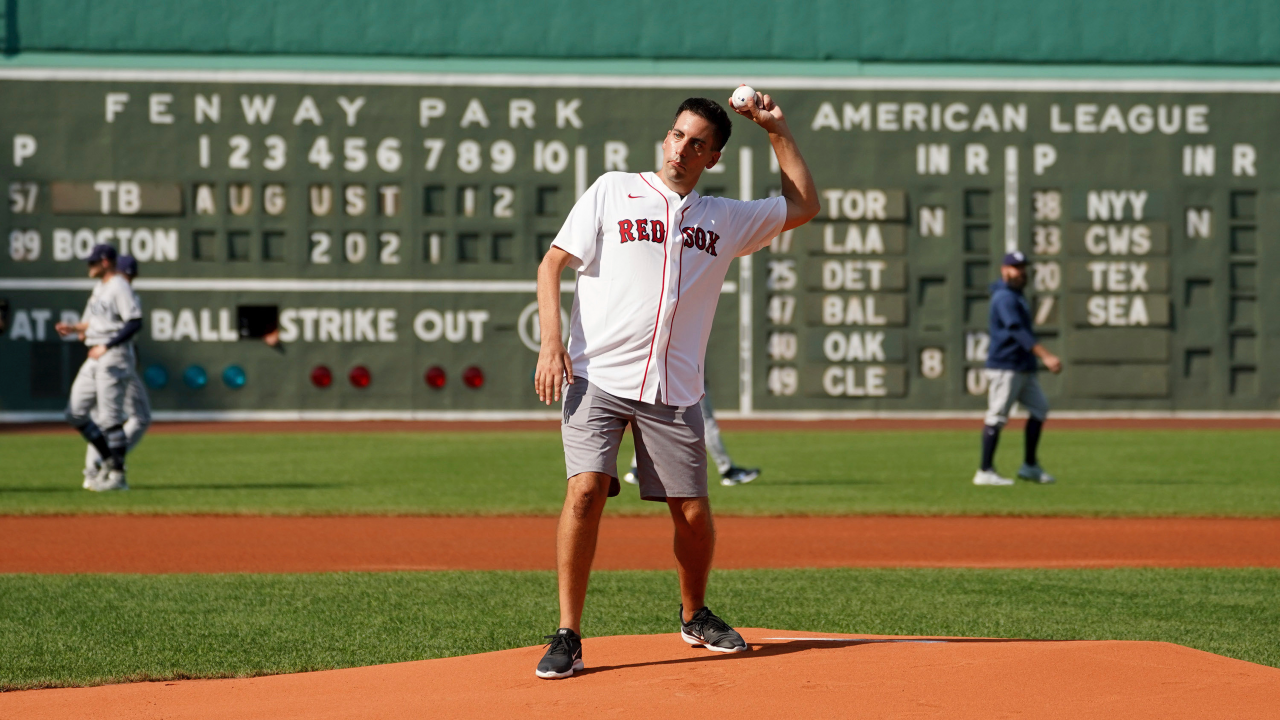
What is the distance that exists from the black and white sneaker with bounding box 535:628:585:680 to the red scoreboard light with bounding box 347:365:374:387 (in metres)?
16.0

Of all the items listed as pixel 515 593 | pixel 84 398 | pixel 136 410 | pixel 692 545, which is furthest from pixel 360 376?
pixel 692 545

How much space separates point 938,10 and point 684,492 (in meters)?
18.5

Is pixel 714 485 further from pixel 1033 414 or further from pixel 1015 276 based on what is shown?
pixel 1015 276

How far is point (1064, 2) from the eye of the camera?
22.0m

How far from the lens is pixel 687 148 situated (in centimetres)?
495

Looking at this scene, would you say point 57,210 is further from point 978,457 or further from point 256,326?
point 978,457

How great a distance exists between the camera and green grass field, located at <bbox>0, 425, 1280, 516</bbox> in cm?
1137

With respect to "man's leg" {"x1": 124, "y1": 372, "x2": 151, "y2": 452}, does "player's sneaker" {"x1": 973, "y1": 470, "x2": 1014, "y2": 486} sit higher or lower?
lower

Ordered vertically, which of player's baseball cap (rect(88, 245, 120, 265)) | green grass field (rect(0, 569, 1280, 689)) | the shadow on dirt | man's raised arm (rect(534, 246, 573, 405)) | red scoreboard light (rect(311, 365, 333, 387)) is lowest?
green grass field (rect(0, 569, 1280, 689))

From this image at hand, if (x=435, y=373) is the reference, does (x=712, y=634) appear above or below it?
below

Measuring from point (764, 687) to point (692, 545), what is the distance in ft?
2.48

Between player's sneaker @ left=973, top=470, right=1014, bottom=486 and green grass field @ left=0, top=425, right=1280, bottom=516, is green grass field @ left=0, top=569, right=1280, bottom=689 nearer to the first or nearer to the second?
green grass field @ left=0, top=425, right=1280, bottom=516

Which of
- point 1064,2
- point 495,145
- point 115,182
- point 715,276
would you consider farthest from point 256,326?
point 715,276

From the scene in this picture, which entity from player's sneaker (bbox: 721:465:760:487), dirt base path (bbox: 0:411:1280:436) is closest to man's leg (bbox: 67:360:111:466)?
player's sneaker (bbox: 721:465:760:487)
